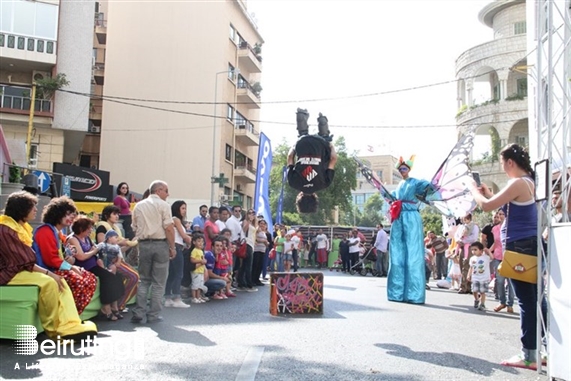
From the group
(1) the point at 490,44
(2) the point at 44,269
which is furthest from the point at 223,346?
(1) the point at 490,44

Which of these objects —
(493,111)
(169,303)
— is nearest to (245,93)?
(493,111)

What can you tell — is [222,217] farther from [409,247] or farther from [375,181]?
[409,247]

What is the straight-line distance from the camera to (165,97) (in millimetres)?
40719

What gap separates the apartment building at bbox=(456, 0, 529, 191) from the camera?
3444 cm

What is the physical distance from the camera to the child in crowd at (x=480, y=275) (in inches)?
405

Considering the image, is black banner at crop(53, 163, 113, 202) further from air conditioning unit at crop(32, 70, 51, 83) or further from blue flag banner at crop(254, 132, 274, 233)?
blue flag banner at crop(254, 132, 274, 233)

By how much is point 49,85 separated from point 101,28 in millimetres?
15657

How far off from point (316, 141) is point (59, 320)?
12.7 feet

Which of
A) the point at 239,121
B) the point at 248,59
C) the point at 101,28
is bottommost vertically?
the point at 239,121

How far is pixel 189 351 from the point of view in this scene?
18.6 ft

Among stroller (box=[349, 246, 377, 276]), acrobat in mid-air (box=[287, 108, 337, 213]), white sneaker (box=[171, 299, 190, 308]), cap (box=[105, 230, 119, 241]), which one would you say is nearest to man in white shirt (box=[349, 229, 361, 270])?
stroller (box=[349, 246, 377, 276])

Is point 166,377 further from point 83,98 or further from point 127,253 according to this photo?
point 83,98

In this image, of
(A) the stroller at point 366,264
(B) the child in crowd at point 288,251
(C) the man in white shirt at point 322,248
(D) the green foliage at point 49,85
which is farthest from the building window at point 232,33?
(B) the child in crowd at point 288,251

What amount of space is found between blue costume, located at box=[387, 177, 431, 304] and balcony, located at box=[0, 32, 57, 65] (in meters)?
23.8
